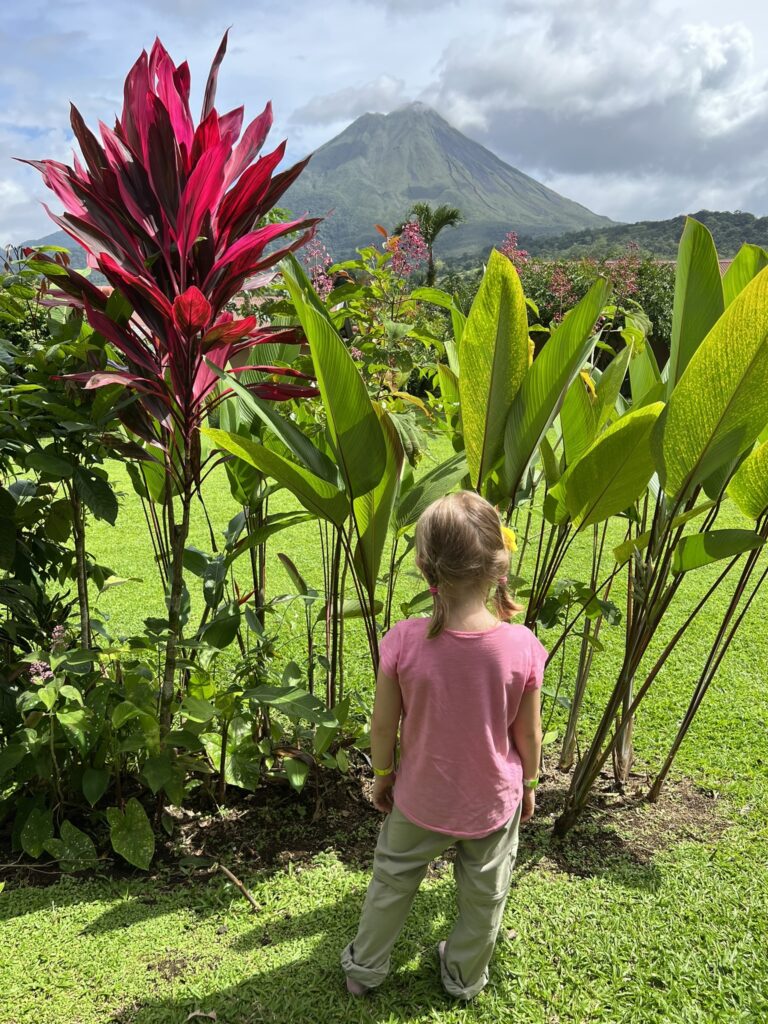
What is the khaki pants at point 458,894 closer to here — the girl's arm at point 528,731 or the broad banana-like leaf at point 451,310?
the girl's arm at point 528,731

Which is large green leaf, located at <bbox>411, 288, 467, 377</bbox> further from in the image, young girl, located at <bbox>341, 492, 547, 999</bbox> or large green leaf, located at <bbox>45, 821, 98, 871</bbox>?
large green leaf, located at <bbox>45, 821, 98, 871</bbox>

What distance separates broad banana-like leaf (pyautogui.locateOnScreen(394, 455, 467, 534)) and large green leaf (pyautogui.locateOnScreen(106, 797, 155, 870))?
0.99 m

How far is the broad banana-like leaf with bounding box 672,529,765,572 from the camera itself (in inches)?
60.6

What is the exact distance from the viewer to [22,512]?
1.92m

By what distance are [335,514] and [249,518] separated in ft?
2.32

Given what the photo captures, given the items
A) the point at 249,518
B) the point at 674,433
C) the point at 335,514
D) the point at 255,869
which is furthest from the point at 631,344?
the point at 255,869

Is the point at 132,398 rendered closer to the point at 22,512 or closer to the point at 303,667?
the point at 22,512

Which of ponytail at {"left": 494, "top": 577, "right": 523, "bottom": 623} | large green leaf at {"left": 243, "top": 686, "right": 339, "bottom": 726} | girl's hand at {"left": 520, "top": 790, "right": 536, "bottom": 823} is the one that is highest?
ponytail at {"left": 494, "top": 577, "right": 523, "bottom": 623}

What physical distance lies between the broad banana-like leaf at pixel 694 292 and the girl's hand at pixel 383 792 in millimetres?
1137

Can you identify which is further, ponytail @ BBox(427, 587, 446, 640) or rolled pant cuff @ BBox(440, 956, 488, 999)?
rolled pant cuff @ BBox(440, 956, 488, 999)

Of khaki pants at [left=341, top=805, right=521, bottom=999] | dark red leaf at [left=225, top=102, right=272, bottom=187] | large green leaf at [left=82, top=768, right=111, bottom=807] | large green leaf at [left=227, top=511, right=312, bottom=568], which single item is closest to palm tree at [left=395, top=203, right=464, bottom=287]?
dark red leaf at [left=225, top=102, right=272, bottom=187]

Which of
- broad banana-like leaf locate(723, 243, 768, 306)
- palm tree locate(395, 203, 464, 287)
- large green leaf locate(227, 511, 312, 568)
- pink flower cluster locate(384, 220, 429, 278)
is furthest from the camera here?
palm tree locate(395, 203, 464, 287)

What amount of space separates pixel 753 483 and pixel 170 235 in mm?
1457

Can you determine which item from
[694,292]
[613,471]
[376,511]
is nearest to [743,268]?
[694,292]
